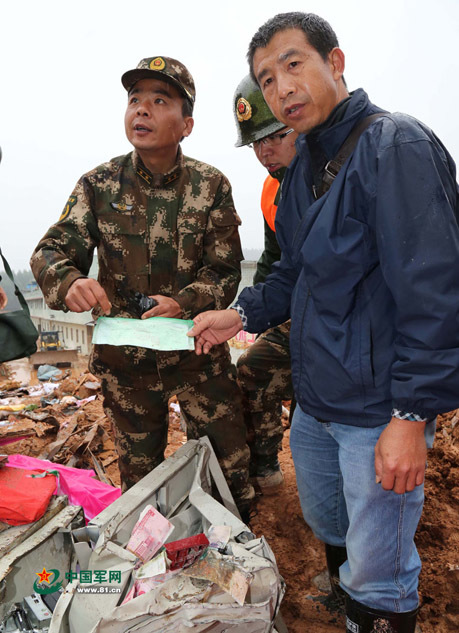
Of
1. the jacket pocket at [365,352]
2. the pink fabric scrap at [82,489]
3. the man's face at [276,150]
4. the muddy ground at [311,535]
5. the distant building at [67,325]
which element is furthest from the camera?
the distant building at [67,325]

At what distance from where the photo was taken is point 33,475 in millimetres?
2168

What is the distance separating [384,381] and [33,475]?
1.70m

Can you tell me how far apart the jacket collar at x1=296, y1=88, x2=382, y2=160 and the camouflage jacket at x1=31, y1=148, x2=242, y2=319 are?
1.08m

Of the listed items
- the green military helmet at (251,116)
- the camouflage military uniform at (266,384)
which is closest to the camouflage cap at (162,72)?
the green military helmet at (251,116)

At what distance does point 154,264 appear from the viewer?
8.29 feet

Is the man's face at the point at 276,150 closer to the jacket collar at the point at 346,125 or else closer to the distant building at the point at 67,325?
the jacket collar at the point at 346,125

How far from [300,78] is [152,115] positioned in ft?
3.49

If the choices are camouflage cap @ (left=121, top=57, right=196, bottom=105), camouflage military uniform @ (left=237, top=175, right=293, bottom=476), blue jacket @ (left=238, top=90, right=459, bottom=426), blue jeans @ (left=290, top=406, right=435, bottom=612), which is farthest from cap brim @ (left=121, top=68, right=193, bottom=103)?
blue jeans @ (left=290, top=406, right=435, bottom=612)

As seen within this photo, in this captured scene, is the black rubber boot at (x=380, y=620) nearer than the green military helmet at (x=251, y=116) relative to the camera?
Yes

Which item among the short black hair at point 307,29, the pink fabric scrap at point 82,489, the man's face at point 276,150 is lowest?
the pink fabric scrap at point 82,489

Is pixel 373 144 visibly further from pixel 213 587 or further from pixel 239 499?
pixel 239 499

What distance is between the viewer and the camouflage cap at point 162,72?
2.32 metres

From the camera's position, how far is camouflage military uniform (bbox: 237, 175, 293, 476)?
3289 millimetres

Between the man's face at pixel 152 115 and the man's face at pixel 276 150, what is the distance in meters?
0.91
